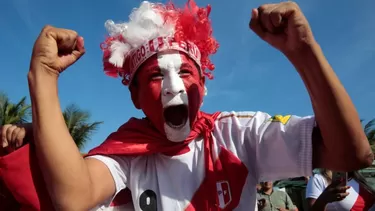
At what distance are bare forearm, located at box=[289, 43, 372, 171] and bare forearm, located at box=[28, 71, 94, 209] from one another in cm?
94

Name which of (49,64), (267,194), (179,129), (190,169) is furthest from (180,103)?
(267,194)

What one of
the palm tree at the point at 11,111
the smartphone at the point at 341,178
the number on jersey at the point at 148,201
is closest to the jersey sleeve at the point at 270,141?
the number on jersey at the point at 148,201

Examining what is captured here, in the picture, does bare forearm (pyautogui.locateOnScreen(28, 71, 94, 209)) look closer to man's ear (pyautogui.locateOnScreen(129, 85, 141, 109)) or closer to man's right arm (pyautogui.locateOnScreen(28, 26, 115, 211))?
man's right arm (pyautogui.locateOnScreen(28, 26, 115, 211))

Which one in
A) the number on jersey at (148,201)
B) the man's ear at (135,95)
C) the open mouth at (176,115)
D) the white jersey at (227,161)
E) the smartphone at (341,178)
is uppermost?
the man's ear at (135,95)

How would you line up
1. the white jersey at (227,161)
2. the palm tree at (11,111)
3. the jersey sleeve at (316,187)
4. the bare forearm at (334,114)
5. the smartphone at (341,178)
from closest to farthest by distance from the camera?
the bare forearm at (334,114)
the white jersey at (227,161)
the smartphone at (341,178)
the jersey sleeve at (316,187)
the palm tree at (11,111)

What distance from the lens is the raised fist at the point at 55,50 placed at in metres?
1.59

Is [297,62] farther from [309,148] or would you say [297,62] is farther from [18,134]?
A: [18,134]

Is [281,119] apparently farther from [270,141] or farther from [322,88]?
[322,88]

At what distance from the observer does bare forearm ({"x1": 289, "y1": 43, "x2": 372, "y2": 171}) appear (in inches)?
54.4

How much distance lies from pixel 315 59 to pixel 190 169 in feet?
2.44

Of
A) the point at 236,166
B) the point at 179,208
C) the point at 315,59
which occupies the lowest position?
the point at 179,208

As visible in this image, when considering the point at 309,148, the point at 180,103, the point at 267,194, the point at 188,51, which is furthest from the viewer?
the point at 267,194

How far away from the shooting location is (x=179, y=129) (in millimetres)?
1807

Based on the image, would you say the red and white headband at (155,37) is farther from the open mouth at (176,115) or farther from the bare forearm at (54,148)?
the bare forearm at (54,148)
